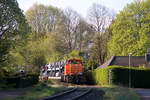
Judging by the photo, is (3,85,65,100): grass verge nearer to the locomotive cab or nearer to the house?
the locomotive cab

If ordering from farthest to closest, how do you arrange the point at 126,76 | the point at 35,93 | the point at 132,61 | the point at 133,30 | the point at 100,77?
1. the point at 133,30
2. the point at 132,61
3. the point at 100,77
4. the point at 126,76
5. the point at 35,93

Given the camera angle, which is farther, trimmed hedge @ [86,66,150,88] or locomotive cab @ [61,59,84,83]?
locomotive cab @ [61,59,84,83]

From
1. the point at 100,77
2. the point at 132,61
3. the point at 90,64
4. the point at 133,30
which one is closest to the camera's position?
the point at 100,77

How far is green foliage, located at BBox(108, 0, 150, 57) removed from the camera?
3753cm

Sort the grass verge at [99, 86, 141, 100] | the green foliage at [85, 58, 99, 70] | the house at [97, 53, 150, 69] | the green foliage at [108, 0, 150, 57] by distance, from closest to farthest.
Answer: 1. the grass verge at [99, 86, 141, 100]
2. the house at [97, 53, 150, 69]
3. the green foliage at [108, 0, 150, 57]
4. the green foliage at [85, 58, 99, 70]

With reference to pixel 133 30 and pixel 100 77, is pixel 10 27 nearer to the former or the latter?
pixel 100 77

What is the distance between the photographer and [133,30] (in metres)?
38.9

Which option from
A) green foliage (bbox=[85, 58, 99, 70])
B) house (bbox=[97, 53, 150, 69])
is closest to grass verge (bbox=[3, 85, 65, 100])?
house (bbox=[97, 53, 150, 69])

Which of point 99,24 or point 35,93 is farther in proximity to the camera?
point 99,24

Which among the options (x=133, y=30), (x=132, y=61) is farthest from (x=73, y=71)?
(x=133, y=30)

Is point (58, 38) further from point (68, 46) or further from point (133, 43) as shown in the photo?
point (133, 43)

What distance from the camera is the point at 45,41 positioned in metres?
42.8

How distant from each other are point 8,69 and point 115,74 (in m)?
12.7

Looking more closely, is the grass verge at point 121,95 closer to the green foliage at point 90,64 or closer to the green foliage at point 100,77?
the green foliage at point 100,77
